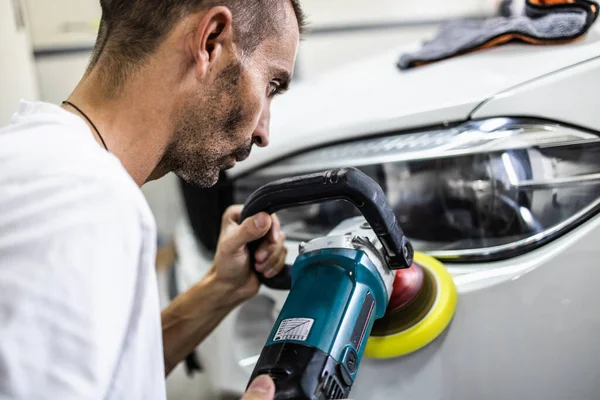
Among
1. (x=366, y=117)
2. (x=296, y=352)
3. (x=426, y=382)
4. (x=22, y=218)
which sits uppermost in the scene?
(x=22, y=218)

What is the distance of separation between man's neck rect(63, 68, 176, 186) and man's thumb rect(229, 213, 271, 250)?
219 mm

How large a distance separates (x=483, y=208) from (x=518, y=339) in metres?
0.22

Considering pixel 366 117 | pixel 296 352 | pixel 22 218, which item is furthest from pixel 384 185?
pixel 22 218

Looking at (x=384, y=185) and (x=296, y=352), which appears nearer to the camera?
(x=296, y=352)

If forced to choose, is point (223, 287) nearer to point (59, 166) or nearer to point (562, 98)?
point (59, 166)

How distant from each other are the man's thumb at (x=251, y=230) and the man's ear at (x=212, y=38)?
0.27 m

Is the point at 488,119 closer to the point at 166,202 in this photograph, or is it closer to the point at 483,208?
the point at 483,208

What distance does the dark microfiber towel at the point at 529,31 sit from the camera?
3.48 feet

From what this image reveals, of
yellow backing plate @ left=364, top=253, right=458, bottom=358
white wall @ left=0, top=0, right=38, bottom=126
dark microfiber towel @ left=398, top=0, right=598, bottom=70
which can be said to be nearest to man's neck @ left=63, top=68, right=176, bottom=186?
yellow backing plate @ left=364, top=253, right=458, bottom=358

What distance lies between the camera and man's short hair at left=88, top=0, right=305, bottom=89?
2.73ft

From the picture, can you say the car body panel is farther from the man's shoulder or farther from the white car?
the man's shoulder

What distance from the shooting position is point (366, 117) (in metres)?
1.12

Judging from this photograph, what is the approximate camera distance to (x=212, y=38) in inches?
32.9

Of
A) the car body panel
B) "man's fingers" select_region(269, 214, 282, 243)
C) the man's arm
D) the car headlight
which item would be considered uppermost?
the car body panel
